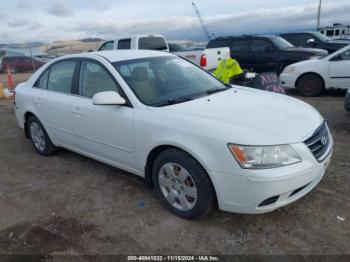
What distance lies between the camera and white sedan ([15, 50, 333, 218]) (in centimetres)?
268

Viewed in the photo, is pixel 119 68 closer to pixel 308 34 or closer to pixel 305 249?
pixel 305 249

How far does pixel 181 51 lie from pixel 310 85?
474cm

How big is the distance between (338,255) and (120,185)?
Result: 2.44 m

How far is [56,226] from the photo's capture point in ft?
10.5

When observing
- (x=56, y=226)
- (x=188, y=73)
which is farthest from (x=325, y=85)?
(x=56, y=226)

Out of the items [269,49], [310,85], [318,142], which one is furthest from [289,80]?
[318,142]

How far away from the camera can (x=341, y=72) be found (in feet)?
26.3

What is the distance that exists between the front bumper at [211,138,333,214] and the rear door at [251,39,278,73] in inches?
335

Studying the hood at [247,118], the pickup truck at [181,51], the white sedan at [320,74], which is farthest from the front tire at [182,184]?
the pickup truck at [181,51]

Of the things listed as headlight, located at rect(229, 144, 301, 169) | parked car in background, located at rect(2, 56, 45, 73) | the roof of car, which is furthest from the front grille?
parked car in background, located at rect(2, 56, 45, 73)

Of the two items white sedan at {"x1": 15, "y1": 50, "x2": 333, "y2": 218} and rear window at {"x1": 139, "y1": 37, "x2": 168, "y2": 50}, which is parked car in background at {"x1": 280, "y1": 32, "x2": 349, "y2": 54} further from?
white sedan at {"x1": 15, "y1": 50, "x2": 333, "y2": 218}

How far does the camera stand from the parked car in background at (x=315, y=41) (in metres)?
13.2

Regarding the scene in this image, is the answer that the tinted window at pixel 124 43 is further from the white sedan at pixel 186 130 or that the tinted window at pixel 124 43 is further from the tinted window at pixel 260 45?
the white sedan at pixel 186 130

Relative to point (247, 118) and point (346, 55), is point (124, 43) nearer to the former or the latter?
point (346, 55)
